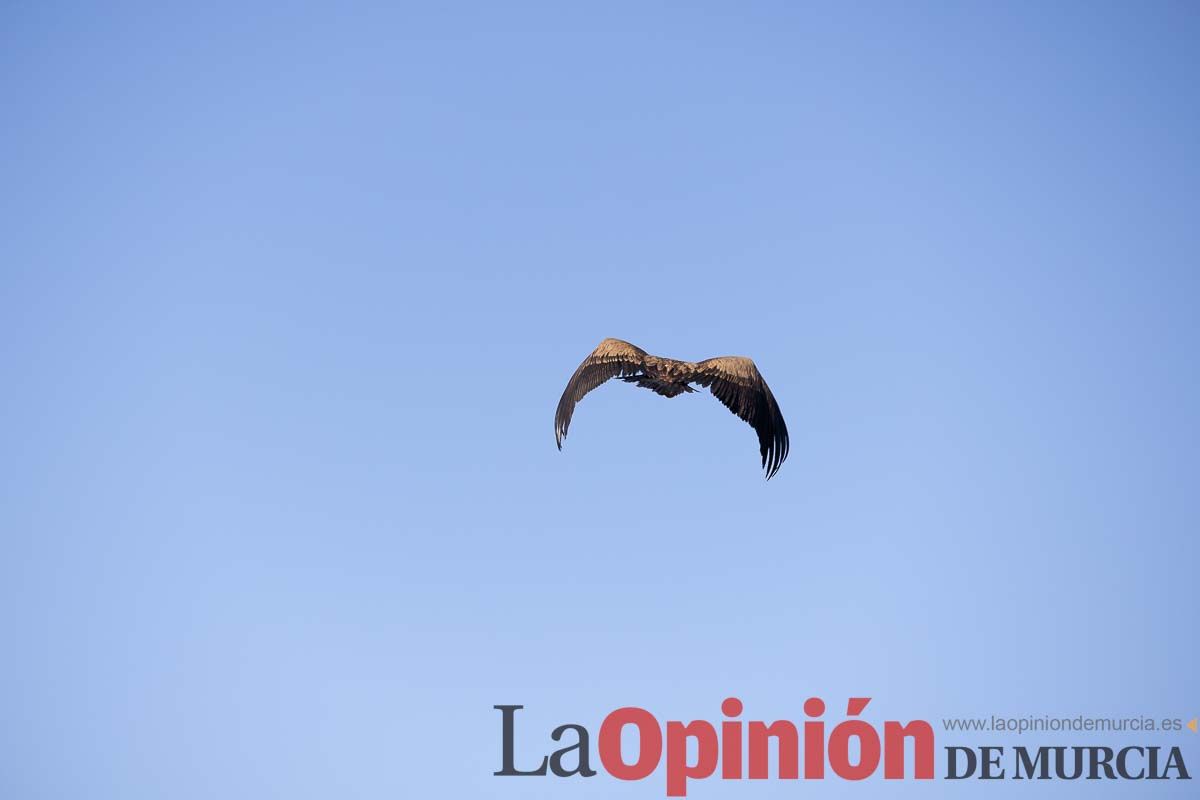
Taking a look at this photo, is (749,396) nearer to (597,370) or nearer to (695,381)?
(695,381)

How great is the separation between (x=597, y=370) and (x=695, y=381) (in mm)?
3458

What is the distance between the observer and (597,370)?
2061 inches

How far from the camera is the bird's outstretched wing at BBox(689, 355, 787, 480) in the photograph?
51.9 metres

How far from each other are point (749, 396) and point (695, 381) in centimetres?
199

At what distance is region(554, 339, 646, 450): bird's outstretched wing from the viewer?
5188cm

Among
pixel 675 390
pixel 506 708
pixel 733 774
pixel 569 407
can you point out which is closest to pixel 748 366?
pixel 675 390

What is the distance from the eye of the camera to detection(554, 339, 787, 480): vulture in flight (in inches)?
2037

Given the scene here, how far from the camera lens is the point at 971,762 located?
291ft

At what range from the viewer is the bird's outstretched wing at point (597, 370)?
51.9 m

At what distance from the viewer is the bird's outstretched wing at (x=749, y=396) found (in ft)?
170

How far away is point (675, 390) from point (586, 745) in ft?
147

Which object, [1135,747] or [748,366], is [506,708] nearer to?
[1135,747]

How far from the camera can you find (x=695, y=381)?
171ft

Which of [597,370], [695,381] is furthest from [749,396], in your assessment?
[597,370]
